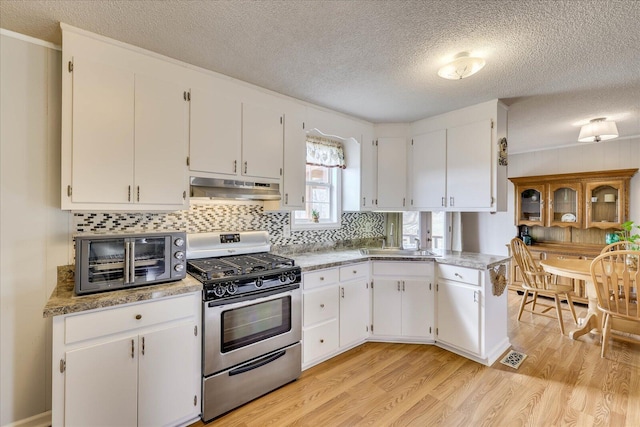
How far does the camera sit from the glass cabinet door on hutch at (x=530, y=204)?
4637 mm

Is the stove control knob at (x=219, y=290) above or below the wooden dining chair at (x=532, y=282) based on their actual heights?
above

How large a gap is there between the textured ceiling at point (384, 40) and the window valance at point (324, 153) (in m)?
0.65

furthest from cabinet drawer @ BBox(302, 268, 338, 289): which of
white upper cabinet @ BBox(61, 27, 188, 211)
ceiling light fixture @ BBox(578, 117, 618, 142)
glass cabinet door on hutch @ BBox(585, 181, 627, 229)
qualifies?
glass cabinet door on hutch @ BBox(585, 181, 627, 229)

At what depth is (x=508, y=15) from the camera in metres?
1.56

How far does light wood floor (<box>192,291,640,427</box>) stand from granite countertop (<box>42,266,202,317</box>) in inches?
36.8

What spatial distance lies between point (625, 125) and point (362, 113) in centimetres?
334

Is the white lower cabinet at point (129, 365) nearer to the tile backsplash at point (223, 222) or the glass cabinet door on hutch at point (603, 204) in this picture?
the tile backsplash at point (223, 222)

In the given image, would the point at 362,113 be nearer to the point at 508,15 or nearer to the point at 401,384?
the point at 508,15

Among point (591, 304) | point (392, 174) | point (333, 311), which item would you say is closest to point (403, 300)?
point (333, 311)

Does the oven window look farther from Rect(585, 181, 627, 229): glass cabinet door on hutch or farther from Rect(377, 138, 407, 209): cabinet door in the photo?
Rect(585, 181, 627, 229): glass cabinet door on hutch

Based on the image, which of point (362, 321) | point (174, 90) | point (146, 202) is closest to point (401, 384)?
point (362, 321)

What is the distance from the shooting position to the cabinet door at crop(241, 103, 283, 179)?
2.46m

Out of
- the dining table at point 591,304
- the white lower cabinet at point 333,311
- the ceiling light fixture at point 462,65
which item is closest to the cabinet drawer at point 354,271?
the white lower cabinet at point 333,311

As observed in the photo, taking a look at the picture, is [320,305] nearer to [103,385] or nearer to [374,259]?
[374,259]
